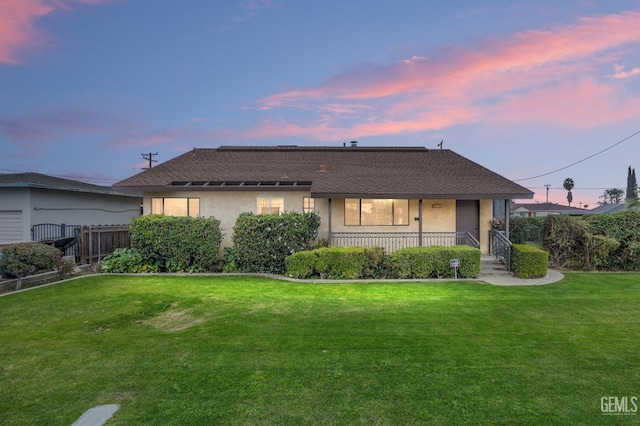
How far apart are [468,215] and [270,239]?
8627mm

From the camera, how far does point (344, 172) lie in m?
13.5

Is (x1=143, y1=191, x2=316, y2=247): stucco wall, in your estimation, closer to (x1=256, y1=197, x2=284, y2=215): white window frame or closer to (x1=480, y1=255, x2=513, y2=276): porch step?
(x1=256, y1=197, x2=284, y2=215): white window frame

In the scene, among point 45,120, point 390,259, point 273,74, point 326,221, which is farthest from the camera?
point 45,120

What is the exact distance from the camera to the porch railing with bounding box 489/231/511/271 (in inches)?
410

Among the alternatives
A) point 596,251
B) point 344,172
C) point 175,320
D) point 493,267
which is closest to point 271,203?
point 344,172

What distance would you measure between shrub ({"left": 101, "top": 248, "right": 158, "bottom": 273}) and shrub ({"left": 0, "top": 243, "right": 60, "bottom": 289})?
1.80 meters

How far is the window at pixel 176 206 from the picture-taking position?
499 inches

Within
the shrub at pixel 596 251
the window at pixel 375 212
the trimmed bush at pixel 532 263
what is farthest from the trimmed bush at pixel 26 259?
the shrub at pixel 596 251

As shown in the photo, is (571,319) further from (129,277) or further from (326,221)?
(129,277)

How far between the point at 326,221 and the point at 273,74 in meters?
10.2

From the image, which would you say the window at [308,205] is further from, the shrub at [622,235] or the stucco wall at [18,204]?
the stucco wall at [18,204]

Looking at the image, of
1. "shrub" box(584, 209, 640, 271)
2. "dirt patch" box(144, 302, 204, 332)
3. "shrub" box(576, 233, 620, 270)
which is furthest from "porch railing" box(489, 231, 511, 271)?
"dirt patch" box(144, 302, 204, 332)

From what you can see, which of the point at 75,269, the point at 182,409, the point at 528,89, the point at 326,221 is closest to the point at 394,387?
the point at 182,409

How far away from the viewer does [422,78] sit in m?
15.3
